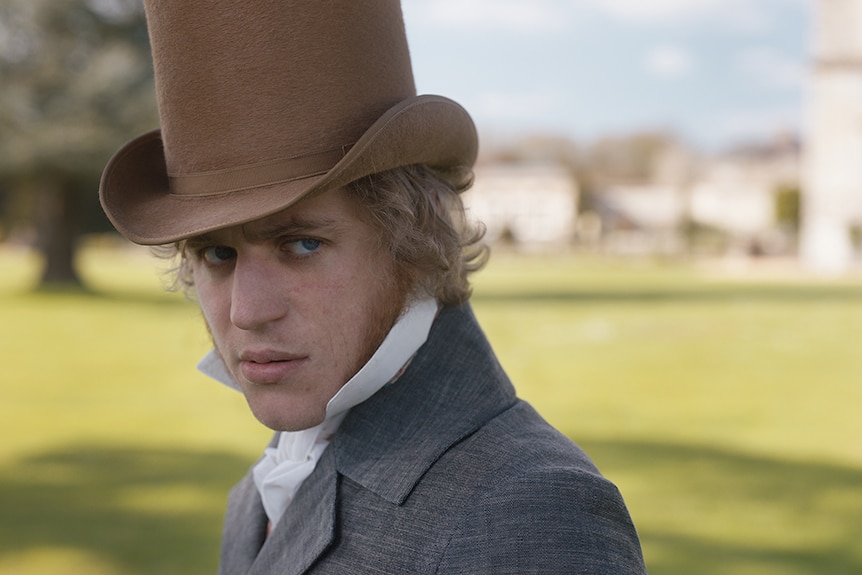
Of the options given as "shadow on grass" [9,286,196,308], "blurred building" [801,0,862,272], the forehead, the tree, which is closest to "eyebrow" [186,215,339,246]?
the forehead

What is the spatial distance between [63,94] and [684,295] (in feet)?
40.9

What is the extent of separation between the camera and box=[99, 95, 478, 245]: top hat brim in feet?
3.91

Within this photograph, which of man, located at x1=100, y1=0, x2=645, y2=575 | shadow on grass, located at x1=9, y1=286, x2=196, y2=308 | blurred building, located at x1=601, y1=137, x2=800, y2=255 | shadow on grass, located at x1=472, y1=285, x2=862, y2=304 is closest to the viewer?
man, located at x1=100, y1=0, x2=645, y2=575

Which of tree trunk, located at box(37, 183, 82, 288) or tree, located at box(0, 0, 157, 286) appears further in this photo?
tree trunk, located at box(37, 183, 82, 288)

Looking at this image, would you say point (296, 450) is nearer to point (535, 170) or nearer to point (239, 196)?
point (239, 196)

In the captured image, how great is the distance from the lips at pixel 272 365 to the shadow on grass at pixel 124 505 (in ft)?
10.7

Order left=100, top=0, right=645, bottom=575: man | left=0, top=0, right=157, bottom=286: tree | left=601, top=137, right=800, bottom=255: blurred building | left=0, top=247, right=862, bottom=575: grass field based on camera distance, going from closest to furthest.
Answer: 1. left=100, top=0, right=645, bottom=575: man
2. left=0, top=247, right=862, bottom=575: grass field
3. left=0, top=0, right=157, bottom=286: tree
4. left=601, top=137, right=800, bottom=255: blurred building

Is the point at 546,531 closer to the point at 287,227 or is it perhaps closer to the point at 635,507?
the point at 287,227

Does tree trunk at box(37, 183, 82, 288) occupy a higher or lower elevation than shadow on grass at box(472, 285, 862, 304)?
higher

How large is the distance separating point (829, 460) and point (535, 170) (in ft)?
237

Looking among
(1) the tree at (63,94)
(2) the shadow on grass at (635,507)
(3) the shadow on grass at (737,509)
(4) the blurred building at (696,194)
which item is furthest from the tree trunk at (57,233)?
(4) the blurred building at (696,194)

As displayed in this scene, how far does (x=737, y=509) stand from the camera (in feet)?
16.6

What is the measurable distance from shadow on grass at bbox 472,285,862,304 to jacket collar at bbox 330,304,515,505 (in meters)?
16.2

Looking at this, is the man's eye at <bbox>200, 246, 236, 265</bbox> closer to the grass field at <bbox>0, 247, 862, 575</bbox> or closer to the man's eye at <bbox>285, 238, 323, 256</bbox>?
the man's eye at <bbox>285, 238, 323, 256</bbox>
